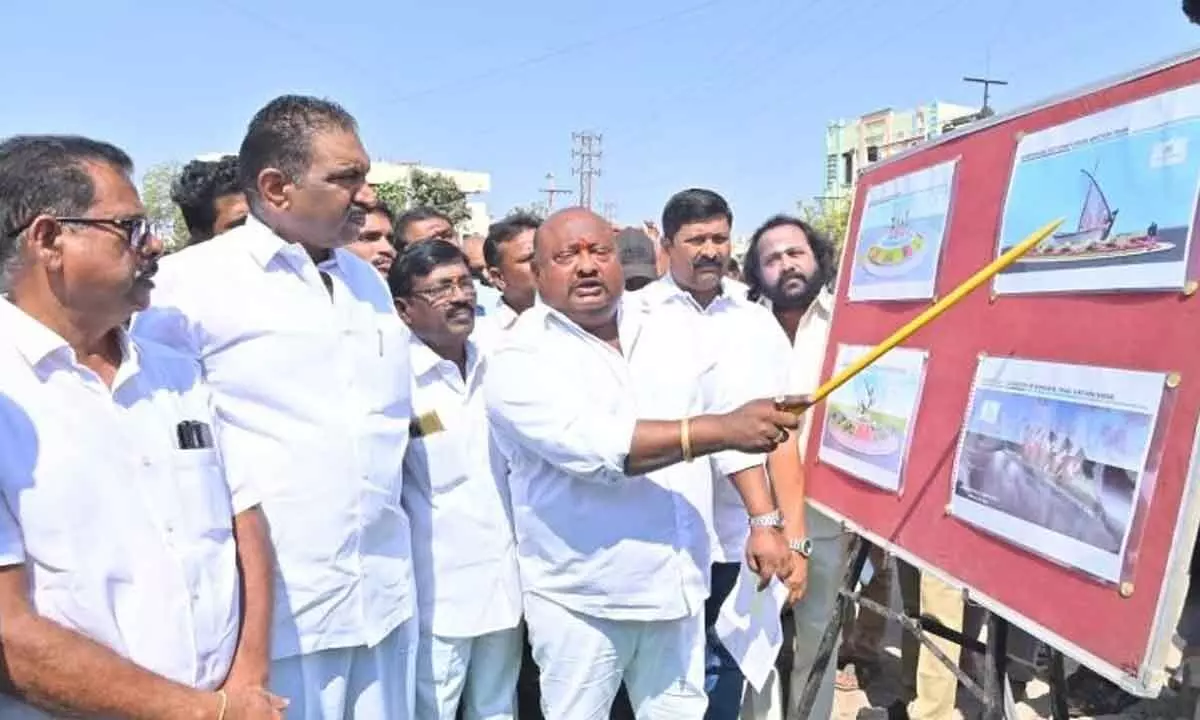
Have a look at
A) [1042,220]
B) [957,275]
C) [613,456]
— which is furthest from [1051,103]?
[613,456]

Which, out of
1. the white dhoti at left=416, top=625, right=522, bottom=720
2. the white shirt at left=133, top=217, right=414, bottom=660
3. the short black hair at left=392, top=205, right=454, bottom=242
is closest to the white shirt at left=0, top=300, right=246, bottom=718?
the white shirt at left=133, top=217, right=414, bottom=660

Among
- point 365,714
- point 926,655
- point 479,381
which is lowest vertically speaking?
point 926,655

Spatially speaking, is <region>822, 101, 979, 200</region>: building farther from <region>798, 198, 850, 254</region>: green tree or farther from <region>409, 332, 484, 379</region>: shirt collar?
<region>409, 332, 484, 379</region>: shirt collar

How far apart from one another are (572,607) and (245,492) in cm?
90

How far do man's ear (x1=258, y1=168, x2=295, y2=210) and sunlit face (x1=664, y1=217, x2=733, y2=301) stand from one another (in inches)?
63.1

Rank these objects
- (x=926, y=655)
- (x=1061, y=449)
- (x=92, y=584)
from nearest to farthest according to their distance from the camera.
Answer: (x=92, y=584), (x=1061, y=449), (x=926, y=655)

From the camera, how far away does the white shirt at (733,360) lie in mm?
2646

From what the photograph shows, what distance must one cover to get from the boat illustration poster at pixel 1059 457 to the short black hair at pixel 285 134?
1.54 meters

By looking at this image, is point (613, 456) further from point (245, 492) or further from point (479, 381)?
point (245, 492)

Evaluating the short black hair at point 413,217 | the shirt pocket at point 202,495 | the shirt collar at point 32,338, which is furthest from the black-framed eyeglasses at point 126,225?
the short black hair at point 413,217

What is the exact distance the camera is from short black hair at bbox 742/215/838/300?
12.0 ft

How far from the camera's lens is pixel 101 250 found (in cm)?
154

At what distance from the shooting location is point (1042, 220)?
192 cm

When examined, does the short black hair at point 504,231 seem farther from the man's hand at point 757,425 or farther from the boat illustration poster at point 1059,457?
the boat illustration poster at point 1059,457
